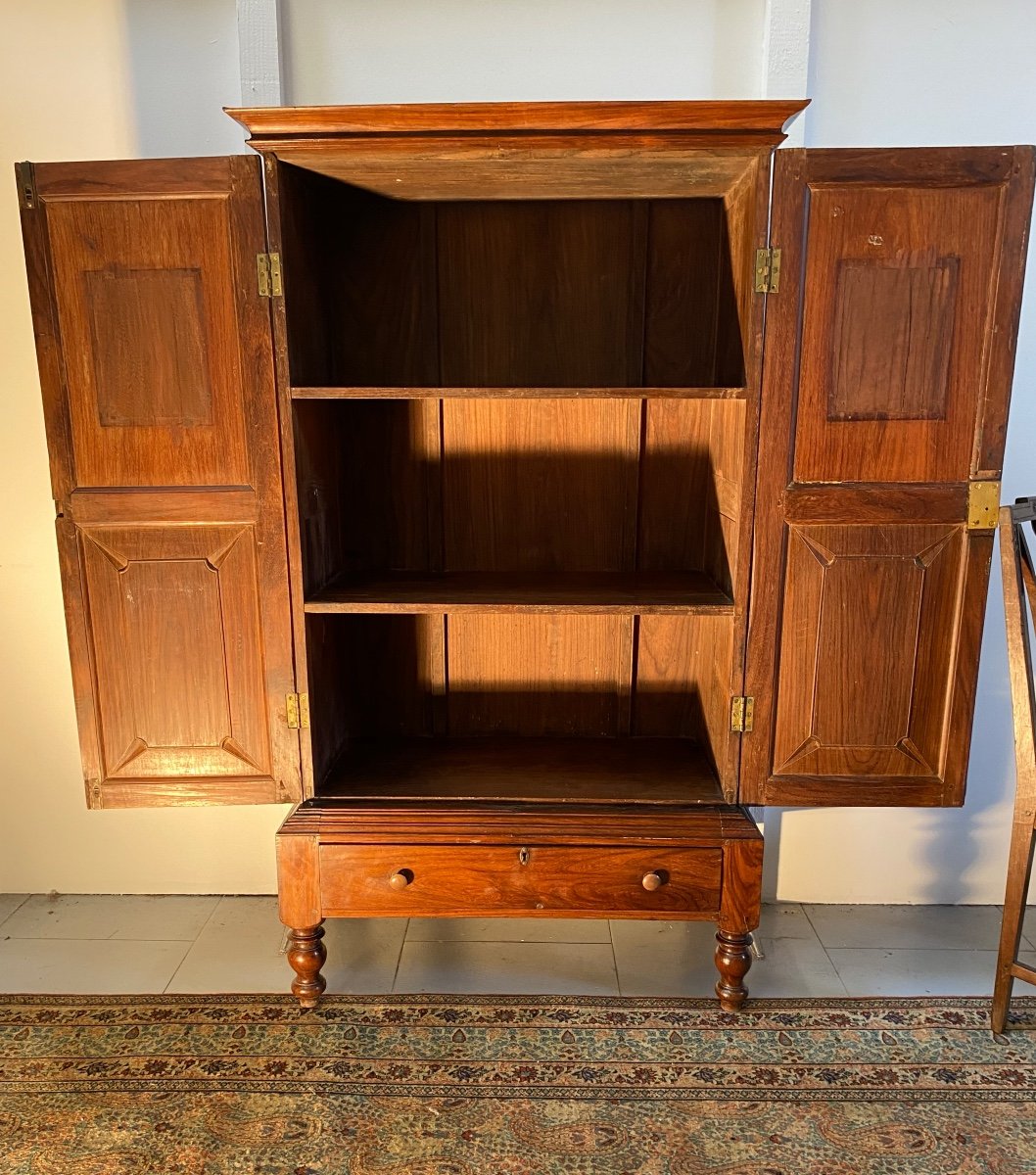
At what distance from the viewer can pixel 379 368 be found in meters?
1.92

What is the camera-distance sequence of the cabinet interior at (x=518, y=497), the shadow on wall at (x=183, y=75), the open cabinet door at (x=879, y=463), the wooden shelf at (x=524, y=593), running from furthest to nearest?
1. the shadow on wall at (x=183, y=75)
2. the cabinet interior at (x=518, y=497)
3. the wooden shelf at (x=524, y=593)
4. the open cabinet door at (x=879, y=463)

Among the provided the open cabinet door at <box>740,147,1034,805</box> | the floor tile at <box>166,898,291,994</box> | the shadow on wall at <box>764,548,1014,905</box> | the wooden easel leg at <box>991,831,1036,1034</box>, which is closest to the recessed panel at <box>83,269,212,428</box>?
the open cabinet door at <box>740,147,1034,805</box>

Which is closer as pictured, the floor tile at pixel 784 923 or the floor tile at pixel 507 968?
the floor tile at pixel 507 968

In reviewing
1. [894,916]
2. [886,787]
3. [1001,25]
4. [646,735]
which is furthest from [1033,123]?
[894,916]

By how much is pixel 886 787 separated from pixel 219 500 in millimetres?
1452

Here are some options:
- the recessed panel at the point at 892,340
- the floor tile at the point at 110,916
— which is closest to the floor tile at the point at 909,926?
the recessed panel at the point at 892,340

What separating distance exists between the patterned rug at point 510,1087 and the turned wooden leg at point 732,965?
0.16 ft

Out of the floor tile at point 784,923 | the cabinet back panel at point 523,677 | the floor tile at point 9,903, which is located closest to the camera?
the cabinet back panel at point 523,677

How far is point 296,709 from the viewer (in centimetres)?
169

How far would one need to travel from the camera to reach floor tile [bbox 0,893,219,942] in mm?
2145

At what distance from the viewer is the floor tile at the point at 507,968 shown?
6.31 feet

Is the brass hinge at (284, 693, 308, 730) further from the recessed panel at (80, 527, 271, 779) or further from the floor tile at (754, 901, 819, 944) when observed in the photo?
the floor tile at (754, 901, 819, 944)

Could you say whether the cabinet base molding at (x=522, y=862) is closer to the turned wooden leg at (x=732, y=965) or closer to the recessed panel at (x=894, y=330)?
the turned wooden leg at (x=732, y=965)

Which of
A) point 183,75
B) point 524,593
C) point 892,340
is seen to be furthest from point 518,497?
point 183,75
